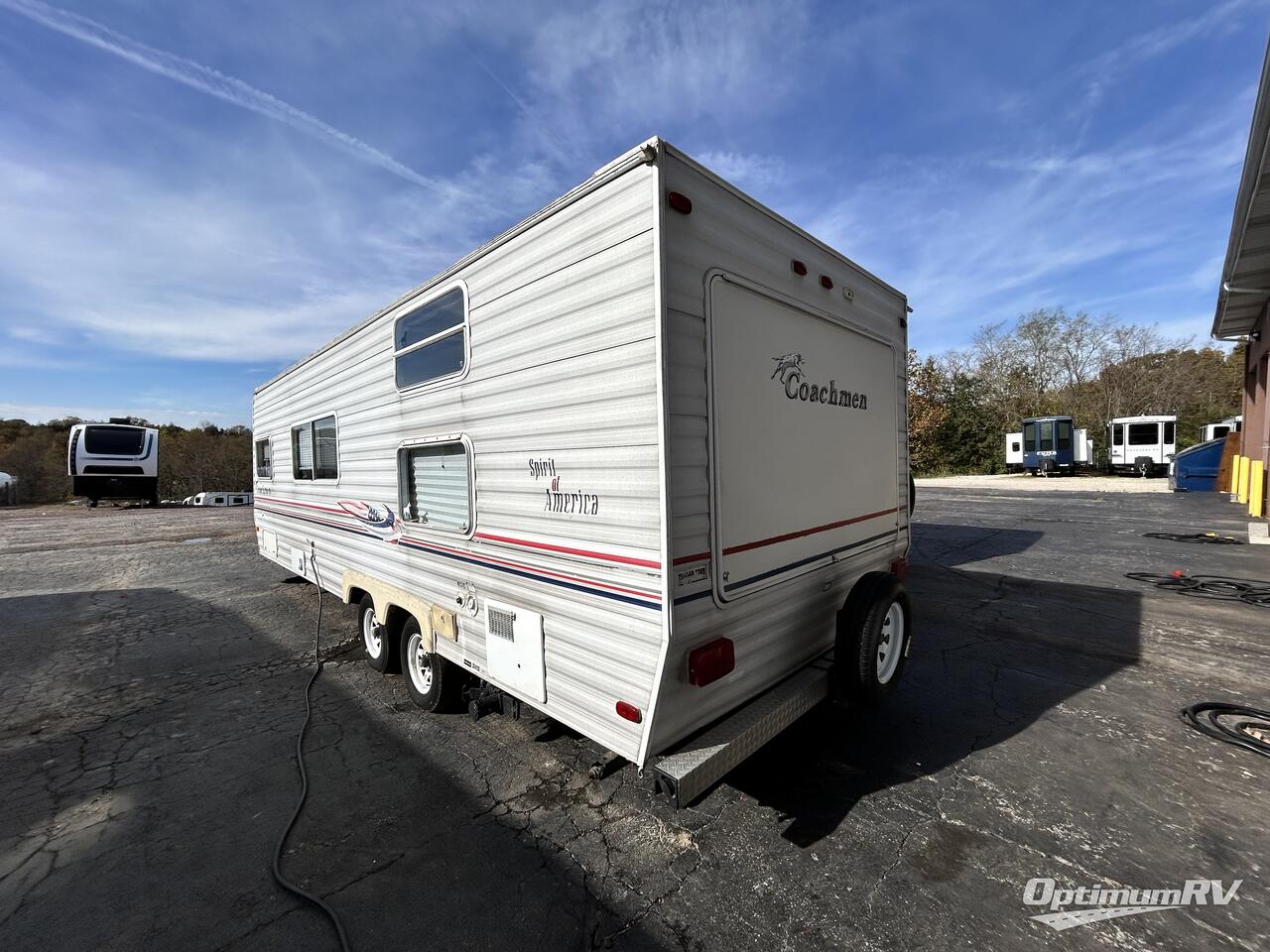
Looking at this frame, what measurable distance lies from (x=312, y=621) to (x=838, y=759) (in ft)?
20.4

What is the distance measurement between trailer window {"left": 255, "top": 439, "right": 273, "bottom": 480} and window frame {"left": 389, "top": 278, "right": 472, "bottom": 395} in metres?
4.66

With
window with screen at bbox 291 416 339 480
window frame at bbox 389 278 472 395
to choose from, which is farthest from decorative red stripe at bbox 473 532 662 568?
window with screen at bbox 291 416 339 480

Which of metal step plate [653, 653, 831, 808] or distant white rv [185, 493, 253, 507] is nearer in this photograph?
metal step plate [653, 653, 831, 808]

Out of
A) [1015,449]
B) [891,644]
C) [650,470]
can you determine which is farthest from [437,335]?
[1015,449]

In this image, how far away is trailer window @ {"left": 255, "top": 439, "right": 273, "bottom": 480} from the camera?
7599 millimetres

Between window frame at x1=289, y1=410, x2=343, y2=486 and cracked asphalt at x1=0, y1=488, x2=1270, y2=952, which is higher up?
window frame at x1=289, y1=410, x2=343, y2=486

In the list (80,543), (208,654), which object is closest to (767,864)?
(208,654)

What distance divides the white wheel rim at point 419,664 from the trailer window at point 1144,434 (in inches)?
1320

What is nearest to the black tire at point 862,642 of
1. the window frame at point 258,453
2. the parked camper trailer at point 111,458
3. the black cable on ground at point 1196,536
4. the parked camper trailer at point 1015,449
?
the window frame at point 258,453

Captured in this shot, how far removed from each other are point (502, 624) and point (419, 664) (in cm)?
156

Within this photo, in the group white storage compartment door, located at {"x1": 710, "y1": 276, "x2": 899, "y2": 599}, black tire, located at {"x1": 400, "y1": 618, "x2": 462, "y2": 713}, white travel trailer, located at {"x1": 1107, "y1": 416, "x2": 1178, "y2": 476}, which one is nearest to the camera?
white storage compartment door, located at {"x1": 710, "y1": 276, "x2": 899, "y2": 599}

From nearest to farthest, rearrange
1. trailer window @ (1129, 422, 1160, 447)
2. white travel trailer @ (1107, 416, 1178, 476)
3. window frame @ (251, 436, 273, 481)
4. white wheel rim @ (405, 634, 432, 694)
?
white wheel rim @ (405, 634, 432, 694)
window frame @ (251, 436, 273, 481)
white travel trailer @ (1107, 416, 1178, 476)
trailer window @ (1129, 422, 1160, 447)

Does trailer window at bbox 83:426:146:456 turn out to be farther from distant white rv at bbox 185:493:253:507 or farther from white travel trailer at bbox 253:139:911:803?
white travel trailer at bbox 253:139:911:803

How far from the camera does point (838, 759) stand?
338 centimetres
